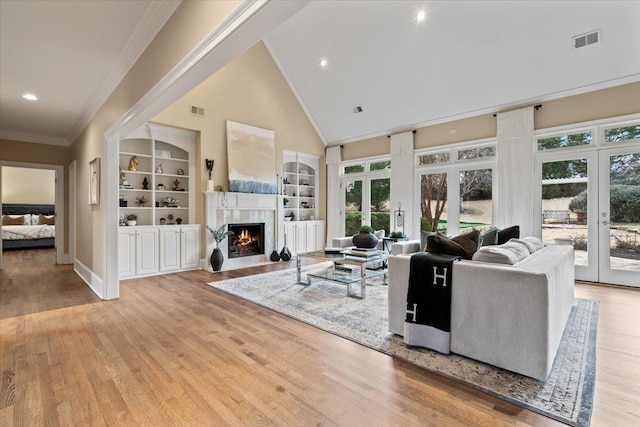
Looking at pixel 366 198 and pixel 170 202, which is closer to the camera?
pixel 170 202

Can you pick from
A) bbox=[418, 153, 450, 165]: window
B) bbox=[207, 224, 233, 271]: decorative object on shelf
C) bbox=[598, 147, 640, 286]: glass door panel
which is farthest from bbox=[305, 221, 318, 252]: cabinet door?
bbox=[598, 147, 640, 286]: glass door panel

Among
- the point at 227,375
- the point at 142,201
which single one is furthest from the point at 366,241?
the point at 142,201

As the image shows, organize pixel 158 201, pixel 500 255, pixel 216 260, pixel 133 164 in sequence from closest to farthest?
pixel 500 255, pixel 133 164, pixel 216 260, pixel 158 201

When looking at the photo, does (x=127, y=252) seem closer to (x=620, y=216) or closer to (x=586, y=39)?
(x=586, y=39)

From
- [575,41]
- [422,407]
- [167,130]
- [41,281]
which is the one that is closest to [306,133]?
[167,130]

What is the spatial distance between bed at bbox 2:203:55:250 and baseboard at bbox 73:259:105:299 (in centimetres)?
445

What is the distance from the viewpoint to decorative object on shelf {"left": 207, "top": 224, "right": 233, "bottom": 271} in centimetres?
574

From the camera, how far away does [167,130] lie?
583cm

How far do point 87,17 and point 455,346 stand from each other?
13.1 feet

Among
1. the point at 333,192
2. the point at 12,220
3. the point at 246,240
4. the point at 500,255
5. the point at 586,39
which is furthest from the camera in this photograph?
the point at 12,220

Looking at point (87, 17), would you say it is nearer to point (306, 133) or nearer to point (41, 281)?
point (41, 281)

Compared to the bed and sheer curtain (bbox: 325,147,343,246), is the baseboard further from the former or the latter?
sheer curtain (bbox: 325,147,343,246)

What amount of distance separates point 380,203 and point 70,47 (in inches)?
242

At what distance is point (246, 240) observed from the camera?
6703 mm
